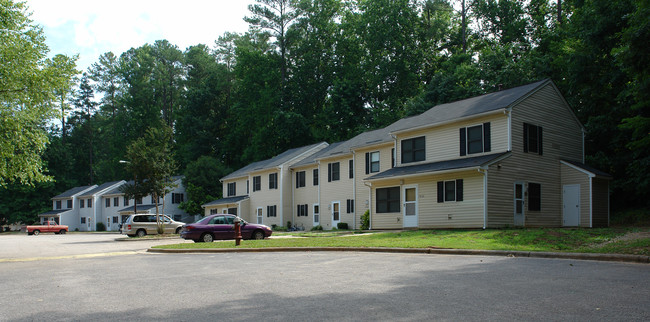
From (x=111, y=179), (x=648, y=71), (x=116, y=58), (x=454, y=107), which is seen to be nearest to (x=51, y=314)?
(x=648, y=71)

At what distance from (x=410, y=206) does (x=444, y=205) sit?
8.16 ft

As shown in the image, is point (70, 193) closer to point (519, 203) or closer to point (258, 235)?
point (258, 235)

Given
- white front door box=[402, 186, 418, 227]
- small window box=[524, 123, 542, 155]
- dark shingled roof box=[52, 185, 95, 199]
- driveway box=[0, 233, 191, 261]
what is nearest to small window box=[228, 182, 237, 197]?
driveway box=[0, 233, 191, 261]

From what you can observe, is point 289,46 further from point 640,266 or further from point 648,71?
point 640,266

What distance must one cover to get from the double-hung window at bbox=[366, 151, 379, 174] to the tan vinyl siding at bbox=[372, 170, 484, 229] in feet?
13.8

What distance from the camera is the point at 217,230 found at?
85.1 feet

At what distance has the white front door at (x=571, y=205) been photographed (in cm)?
2717

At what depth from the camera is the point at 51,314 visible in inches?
294

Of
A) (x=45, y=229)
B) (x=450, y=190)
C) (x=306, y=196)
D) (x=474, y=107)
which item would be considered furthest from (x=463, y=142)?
(x=45, y=229)

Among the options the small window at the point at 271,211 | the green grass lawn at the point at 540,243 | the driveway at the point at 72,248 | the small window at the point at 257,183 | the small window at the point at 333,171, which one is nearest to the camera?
the green grass lawn at the point at 540,243

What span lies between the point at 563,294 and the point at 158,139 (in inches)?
1427

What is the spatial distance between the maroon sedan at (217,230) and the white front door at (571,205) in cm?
1558

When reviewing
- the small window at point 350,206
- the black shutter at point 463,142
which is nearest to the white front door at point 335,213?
the small window at point 350,206

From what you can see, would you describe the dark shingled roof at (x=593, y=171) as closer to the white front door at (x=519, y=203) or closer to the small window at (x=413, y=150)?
the white front door at (x=519, y=203)
